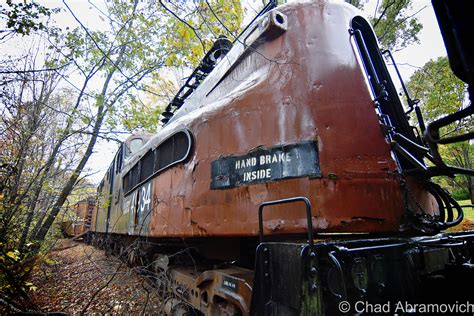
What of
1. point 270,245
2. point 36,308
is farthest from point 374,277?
point 36,308

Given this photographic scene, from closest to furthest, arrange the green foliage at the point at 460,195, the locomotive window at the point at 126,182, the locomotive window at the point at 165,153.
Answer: the locomotive window at the point at 165,153 < the locomotive window at the point at 126,182 < the green foliage at the point at 460,195

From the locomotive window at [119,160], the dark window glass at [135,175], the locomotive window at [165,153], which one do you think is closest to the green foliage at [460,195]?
the locomotive window at [119,160]

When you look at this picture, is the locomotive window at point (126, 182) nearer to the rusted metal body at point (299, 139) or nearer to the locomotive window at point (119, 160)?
the locomotive window at point (119, 160)

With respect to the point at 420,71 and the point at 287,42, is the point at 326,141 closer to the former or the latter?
the point at 287,42

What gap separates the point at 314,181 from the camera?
8.01 ft

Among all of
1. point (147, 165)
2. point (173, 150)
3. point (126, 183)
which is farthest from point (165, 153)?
point (126, 183)

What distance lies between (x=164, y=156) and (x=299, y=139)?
2.50m

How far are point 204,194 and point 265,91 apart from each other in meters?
1.27

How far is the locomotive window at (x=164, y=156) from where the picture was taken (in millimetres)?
3735

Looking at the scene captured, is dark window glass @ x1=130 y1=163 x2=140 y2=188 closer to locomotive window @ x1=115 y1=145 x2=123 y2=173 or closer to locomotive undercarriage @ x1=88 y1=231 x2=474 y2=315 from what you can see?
locomotive window @ x1=115 y1=145 x2=123 y2=173

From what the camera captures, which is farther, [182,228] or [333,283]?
[182,228]

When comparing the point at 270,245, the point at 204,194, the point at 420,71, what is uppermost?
the point at 420,71

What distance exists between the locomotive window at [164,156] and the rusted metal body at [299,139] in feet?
0.64

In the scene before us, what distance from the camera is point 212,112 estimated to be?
3287mm
